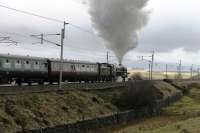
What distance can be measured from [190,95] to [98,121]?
5658 centimetres

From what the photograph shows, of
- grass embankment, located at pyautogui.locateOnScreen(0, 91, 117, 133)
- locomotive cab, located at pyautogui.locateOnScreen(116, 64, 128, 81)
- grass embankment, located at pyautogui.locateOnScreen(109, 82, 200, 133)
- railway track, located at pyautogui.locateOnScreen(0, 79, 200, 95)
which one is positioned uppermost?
locomotive cab, located at pyautogui.locateOnScreen(116, 64, 128, 81)

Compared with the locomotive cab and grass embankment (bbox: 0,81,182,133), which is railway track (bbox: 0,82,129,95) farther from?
the locomotive cab

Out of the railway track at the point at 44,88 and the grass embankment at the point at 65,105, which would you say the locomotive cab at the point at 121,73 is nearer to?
the railway track at the point at 44,88

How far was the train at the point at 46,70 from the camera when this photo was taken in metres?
58.0

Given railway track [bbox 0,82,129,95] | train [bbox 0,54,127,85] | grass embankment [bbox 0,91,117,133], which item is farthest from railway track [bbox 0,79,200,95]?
train [bbox 0,54,127,85]

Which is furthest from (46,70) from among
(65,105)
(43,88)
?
(65,105)

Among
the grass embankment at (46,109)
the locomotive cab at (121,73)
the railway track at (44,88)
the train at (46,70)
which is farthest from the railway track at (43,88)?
the locomotive cab at (121,73)

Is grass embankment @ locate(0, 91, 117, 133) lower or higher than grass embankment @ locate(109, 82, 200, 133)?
higher

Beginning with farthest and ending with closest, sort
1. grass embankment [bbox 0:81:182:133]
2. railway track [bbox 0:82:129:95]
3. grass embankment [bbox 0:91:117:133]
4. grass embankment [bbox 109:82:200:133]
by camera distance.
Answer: railway track [bbox 0:82:129:95]
grass embankment [bbox 109:82:200:133]
grass embankment [bbox 0:81:182:133]
grass embankment [bbox 0:91:117:133]

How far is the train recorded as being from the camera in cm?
5803

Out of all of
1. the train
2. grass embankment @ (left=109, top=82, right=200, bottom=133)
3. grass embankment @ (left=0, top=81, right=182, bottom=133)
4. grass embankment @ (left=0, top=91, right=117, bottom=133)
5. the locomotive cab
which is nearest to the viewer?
grass embankment @ (left=0, top=91, right=117, bottom=133)

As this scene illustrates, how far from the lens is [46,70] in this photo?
66.8 metres

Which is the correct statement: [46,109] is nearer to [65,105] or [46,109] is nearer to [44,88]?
[65,105]

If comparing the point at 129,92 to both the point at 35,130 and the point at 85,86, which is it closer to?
the point at 85,86
